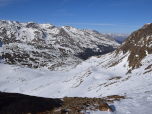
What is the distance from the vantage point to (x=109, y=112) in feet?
23.6

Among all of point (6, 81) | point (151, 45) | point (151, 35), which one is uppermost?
point (151, 35)

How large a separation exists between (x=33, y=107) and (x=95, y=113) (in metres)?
4.90

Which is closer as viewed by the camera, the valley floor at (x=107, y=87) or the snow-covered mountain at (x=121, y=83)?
the valley floor at (x=107, y=87)

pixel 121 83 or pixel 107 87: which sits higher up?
pixel 121 83

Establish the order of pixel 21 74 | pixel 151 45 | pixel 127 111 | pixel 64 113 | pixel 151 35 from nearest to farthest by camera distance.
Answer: pixel 64 113 → pixel 127 111 → pixel 151 45 → pixel 151 35 → pixel 21 74

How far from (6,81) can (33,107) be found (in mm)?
62539

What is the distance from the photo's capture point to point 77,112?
694 cm

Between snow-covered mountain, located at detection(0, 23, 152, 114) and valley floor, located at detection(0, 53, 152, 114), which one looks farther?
snow-covered mountain, located at detection(0, 23, 152, 114)

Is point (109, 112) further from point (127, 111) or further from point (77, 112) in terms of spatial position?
point (77, 112)

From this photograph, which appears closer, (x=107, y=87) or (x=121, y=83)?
(x=121, y=83)

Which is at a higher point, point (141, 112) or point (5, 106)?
point (5, 106)

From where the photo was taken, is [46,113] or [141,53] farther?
[141,53]

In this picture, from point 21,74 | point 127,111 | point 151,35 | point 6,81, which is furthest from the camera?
point 21,74

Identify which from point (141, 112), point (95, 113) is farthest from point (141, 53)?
point (95, 113)
